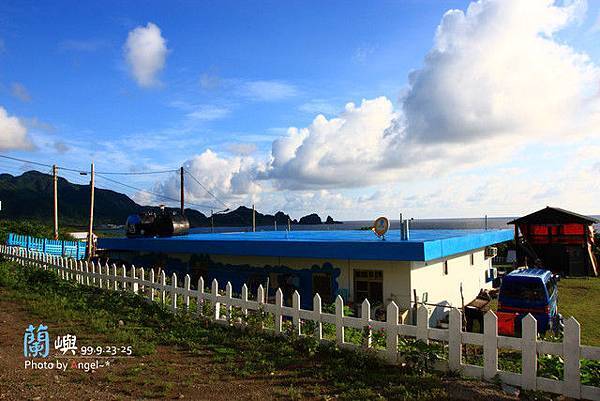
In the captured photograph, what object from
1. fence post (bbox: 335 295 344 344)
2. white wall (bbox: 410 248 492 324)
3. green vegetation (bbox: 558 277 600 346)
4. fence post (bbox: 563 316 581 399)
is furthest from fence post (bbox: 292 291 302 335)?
green vegetation (bbox: 558 277 600 346)

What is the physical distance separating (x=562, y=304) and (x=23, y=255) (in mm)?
25667

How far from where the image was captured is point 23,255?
2234 cm

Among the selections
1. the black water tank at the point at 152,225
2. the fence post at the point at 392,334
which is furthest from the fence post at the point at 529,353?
the black water tank at the point at 152,225

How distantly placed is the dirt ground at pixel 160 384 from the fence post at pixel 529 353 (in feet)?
1.50

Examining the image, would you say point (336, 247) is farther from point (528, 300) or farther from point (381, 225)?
point (528, 300)

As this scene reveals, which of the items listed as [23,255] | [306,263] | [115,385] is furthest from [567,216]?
[23,255]

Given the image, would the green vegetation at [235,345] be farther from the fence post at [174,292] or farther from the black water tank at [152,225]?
the black water tank at [152,225]

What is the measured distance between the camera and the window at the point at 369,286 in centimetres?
1352

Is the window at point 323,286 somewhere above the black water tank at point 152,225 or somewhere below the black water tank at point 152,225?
→ below

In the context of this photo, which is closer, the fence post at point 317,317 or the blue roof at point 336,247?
the fence post at point 317,317

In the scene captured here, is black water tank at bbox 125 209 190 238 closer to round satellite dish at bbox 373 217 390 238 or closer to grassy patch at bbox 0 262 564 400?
grassy patch at bbox 0 262 564 400

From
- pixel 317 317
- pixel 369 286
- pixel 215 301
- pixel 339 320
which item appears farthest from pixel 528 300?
pixel 215 301

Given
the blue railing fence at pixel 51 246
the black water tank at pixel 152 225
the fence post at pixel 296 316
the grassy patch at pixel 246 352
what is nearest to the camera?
the grassy patch at pixel 246 352

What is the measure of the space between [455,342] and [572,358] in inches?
64.1
